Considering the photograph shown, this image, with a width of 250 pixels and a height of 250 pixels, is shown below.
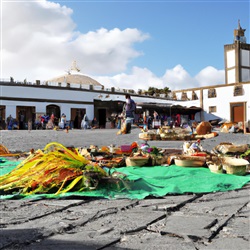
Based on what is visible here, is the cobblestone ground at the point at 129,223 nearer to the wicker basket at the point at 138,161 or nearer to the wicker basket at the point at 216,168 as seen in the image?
the wicker basket at the point at 216,168

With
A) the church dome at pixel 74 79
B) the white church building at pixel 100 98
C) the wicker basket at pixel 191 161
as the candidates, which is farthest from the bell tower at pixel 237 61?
the wicker basket at pixel 191 161

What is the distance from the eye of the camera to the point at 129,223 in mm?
2992

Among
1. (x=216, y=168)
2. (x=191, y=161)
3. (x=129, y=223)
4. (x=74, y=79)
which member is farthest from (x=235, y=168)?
(x=74, y=79)

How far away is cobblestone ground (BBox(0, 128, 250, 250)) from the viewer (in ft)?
8.17

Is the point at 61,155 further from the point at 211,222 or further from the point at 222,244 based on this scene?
the point at 222,244

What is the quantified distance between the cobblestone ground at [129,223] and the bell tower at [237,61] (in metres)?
34.7

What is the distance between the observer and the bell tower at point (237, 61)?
119 feet

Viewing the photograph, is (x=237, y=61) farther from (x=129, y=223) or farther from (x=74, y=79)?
(x=129, y=223)

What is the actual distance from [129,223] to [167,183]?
2.01 m

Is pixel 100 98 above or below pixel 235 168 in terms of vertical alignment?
above

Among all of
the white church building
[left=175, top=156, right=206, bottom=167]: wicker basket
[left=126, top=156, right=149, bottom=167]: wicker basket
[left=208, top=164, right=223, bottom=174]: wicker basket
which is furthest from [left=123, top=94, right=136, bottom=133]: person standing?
[left=208, top=164, right=223, bottom=174]: wicker basket

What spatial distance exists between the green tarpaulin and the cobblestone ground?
0.62ft

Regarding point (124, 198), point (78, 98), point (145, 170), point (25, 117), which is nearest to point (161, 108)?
point (78, 98)

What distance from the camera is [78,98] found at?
26.3 m
